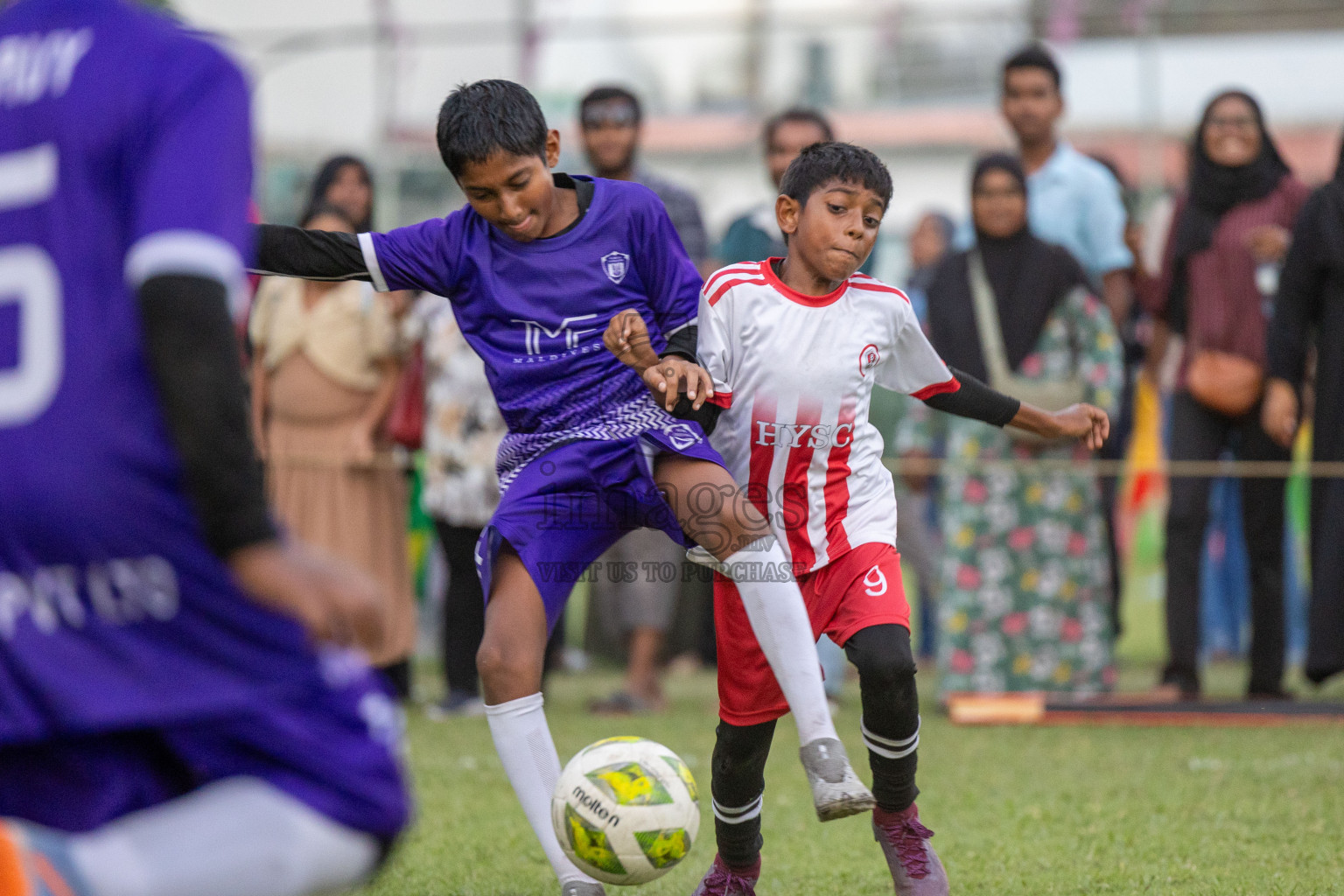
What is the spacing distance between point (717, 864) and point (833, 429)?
1.16m

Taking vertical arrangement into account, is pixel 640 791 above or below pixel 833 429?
below

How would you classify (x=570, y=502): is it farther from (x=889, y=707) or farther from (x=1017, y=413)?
(x=1017, y=413)

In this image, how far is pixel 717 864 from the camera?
4.11m

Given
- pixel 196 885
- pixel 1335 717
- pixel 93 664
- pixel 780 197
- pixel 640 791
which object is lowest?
pixel 1335 717

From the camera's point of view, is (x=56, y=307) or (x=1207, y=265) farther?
(x=1207, y=265)

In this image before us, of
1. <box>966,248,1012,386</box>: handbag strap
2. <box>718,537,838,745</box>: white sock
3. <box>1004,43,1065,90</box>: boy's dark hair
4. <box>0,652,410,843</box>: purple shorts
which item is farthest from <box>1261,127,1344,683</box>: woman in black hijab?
<box>0,652,410,843</box>: purple shorts

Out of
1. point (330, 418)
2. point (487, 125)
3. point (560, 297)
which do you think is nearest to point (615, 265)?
point (560, 297)

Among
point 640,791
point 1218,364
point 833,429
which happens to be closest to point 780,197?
point 833,429

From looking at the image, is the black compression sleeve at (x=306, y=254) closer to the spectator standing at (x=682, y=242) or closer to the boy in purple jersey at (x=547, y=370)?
the boy in purple jersey at (x=547, y=370)

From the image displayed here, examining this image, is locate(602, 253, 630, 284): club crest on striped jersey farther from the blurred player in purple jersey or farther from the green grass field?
the blurred player in purple jersey

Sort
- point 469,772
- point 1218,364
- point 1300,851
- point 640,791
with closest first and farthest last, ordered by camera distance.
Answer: point 640,791, point 1300,851, point 469,772, point 1218,364

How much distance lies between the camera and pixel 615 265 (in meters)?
3.91

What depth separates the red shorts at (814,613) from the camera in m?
3.90

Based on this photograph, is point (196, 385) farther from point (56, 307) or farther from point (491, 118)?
point (491, 118)
